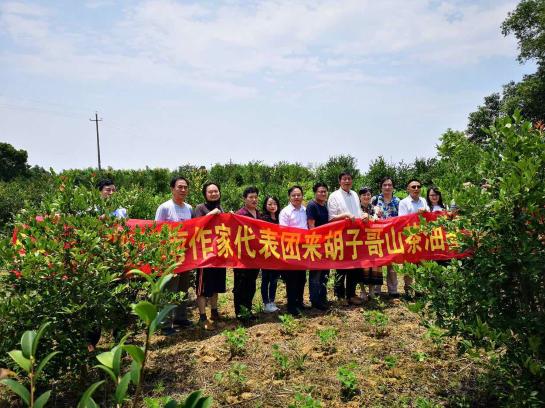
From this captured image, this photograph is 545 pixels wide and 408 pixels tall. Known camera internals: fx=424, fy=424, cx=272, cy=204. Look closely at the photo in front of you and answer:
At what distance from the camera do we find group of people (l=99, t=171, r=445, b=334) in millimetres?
5227

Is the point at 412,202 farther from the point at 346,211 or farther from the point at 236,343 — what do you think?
the point at 236,343

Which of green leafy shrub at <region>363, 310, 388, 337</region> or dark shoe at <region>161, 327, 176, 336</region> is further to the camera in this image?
dark shoe at <region>161, 327, 176, 336</region>

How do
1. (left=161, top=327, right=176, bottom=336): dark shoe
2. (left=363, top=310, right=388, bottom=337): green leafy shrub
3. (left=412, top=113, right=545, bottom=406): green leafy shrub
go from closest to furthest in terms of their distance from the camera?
(left=412, top=113, right=545, bottom=406): green leafy shrub
(left=363, top=310, right=388, bottom=337): green leafy shrub
(left=161, top=327, right=176, bottom=336): dark shoe

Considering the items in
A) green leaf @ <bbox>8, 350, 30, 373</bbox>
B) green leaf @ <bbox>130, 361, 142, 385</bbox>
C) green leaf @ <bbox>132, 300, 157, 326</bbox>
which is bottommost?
green leaf @ <bbox>130, 361, 142, 385</bbox>

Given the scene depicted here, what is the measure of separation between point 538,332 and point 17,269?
151 inches

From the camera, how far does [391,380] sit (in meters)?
3.70

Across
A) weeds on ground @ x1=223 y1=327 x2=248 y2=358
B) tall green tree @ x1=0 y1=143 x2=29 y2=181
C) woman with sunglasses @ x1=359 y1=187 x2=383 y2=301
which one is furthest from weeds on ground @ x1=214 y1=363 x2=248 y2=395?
tall green tree @ x1=0 y1=143 x2=29 y2=181

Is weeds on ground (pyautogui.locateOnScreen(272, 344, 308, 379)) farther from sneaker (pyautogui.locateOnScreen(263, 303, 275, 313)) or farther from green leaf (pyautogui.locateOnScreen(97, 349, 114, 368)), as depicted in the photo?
green leaf (pyautogui.locateOnScreen(97, 349, 114, 368))

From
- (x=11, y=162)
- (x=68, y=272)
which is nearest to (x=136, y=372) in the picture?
(x=68, y=272)

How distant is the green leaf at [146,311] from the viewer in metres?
0.92

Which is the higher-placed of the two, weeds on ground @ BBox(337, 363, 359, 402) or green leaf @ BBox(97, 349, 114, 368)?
green leaf @ BBox(97, 349, 114, 368)

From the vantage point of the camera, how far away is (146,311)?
94cm

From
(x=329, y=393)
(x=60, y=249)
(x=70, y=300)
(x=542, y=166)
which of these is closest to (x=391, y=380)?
(x=329, y=393)

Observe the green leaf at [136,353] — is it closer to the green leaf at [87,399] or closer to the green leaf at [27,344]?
the green leaf at [87,399]
